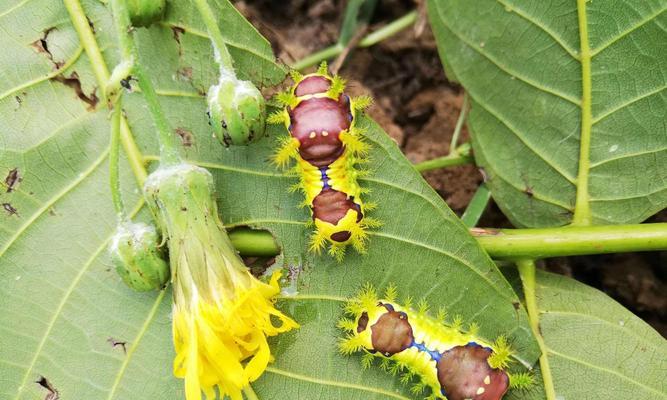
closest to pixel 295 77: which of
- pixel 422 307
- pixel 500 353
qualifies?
pixel 422 307

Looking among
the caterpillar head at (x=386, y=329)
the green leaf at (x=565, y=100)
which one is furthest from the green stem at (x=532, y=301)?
the caterpillar head at (x=386, y=329)

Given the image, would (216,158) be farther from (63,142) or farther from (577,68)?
(577,68)

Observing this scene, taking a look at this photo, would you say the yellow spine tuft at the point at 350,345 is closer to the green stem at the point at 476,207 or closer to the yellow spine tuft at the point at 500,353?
the yellow spine tuft at the point at 500,353

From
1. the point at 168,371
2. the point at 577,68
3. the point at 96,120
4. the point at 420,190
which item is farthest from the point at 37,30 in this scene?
the point at 577,68

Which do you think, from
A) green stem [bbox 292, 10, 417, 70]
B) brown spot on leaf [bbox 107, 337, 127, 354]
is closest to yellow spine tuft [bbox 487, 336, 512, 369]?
brown spot on leaf [bbox 107, 337, 127, 354]

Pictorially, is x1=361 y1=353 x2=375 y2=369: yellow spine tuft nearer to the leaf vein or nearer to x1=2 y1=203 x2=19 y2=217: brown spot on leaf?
the leaf vein

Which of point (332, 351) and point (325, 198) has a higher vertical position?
point (325, 198)

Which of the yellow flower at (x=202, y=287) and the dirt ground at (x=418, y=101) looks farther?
the dirt ground at (x=418, y=101)
